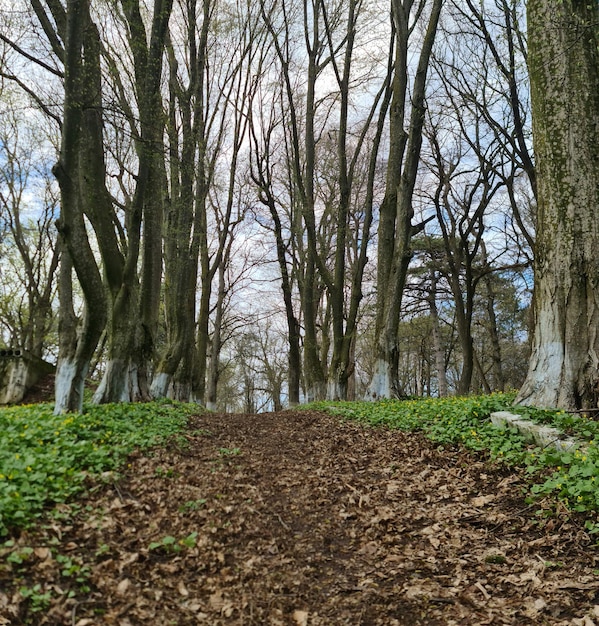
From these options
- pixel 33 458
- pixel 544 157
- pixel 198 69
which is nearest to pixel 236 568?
pixel 33 458

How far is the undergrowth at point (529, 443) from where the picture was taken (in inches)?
142

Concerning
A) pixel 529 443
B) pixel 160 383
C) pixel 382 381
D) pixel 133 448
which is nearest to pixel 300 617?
pixel 133 448

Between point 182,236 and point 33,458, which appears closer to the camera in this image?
point 33,458

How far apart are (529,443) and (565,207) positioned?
3017 millimetres

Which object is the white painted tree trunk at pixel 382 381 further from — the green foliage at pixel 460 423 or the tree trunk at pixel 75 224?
the tree trunk at pixel 75 224

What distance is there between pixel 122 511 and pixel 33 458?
90cm

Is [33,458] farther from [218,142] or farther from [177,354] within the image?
[218,142]

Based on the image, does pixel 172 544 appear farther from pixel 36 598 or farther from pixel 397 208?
pixel 397 208

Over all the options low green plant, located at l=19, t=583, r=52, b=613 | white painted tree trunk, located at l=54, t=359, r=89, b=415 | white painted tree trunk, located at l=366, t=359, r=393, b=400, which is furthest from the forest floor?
white painted tree trunk, located at l=366, t=359, r=393, b=400

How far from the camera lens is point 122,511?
3.61 meters

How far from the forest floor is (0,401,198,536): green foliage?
20cm

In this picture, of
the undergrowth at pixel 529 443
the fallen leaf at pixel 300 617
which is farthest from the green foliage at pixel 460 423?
the fallen leaf at pixel 300 617

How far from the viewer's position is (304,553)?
3.47 meters

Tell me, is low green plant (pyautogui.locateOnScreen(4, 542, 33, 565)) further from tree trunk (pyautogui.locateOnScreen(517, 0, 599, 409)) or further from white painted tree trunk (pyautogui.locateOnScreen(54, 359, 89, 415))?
tree trunk (pyautogui.locateOnScreen(517, 0, 599, 409))
